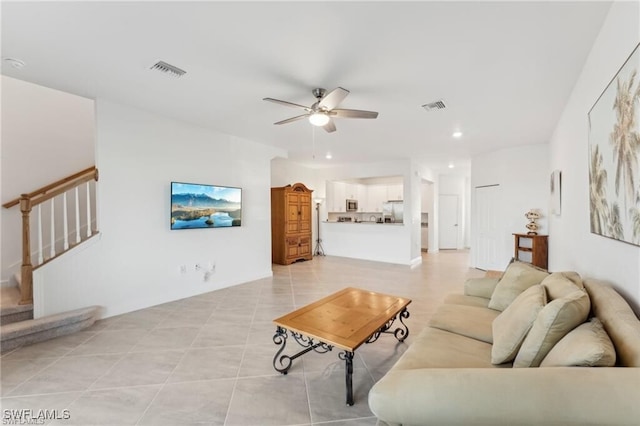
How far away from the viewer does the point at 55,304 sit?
300 centimetres

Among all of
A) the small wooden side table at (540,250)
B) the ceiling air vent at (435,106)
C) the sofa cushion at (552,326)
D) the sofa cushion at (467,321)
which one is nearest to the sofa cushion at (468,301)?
the sofa cushion at (467,321)

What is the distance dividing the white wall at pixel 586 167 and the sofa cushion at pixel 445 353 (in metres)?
0.81

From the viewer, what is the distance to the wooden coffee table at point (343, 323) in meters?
1.88

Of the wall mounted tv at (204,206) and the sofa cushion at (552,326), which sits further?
the wall mounted tv at (204,206)

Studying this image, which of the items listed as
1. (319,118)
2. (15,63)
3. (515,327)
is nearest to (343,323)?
(515,327)

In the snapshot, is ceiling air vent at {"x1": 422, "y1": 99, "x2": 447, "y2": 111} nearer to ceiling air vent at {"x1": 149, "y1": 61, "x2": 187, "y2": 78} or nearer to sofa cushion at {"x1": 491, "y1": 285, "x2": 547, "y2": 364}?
sofa cushion at {"x1": 491, "y1": 285, "x2": 547, "y2": 364}

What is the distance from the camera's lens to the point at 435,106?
3.30 meters

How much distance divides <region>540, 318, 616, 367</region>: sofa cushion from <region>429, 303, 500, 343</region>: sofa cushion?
2.11 feet

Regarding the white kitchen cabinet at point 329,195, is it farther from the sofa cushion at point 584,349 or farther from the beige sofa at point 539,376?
the sofa cushion at point 584,349

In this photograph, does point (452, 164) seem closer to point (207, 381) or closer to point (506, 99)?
point (506, 99)

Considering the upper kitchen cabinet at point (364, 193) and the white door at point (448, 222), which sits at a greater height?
the upper kitchen cabinet at point (364, 193)

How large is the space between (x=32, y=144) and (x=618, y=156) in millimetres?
6190

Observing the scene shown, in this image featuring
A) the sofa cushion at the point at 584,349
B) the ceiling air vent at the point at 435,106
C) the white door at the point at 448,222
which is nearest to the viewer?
the sofa cushion at the point at 584,349

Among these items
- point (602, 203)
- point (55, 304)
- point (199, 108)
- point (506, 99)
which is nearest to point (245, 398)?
point (55, 304)
